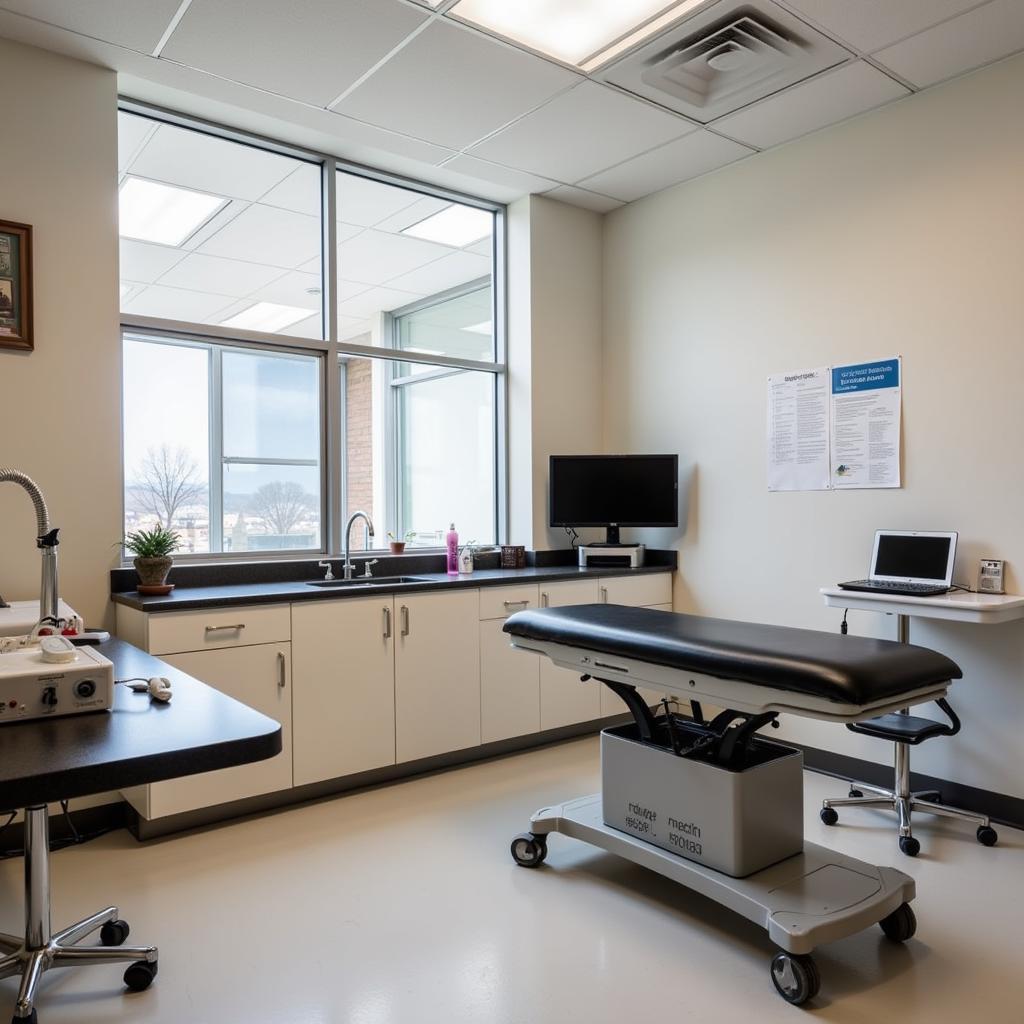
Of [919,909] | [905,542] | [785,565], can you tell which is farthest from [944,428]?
[919,909]

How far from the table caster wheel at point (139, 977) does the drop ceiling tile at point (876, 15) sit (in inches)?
137

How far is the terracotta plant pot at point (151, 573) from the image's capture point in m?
3.05

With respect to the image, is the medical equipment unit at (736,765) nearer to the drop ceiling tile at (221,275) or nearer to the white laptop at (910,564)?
the white laptop at (910,564)

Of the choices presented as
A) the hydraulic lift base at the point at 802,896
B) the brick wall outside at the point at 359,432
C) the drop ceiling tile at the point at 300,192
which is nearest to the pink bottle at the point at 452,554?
the brick wall outside at the point at 359,432

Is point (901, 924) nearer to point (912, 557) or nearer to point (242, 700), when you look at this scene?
point (912, 557)

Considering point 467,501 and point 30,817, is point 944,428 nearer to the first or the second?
point 467,501

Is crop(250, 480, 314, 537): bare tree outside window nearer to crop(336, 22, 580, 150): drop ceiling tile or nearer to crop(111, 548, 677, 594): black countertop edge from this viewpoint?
crop(111, 548, 677, 594): black countertop edge

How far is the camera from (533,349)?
4445 mm

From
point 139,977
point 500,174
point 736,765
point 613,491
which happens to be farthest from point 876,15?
point 139,977

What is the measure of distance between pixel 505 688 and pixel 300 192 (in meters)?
2.63

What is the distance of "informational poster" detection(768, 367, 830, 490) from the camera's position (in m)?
3.63

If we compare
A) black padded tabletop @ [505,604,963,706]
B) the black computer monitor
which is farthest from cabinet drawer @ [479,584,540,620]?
black padded tabletop @ [505,604,963,706]

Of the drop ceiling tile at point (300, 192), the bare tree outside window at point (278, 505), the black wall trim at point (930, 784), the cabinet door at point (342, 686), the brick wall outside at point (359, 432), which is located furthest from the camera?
the brick wall outside at point (359, 432)

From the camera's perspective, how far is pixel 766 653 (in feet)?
6.59
